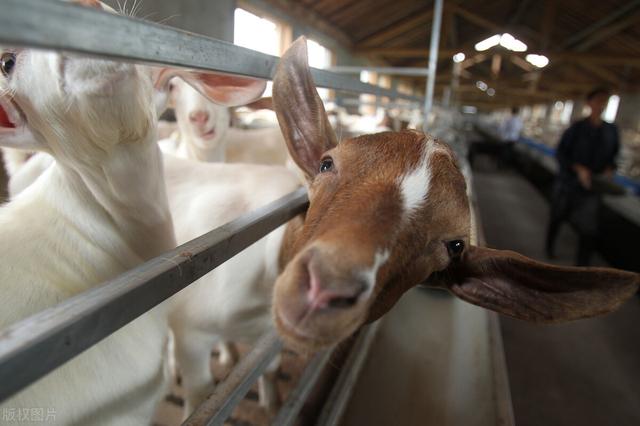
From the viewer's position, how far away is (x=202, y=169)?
2096mm

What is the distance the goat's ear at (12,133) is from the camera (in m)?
1.05

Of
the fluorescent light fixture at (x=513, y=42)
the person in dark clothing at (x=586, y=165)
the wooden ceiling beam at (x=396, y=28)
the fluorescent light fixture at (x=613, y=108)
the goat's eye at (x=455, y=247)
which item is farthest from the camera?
the fluorescent light fixture at (x=613, y=108)

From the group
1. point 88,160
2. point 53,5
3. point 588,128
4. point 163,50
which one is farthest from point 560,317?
point 588,128

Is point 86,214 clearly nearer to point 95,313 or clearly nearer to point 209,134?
point 95,313

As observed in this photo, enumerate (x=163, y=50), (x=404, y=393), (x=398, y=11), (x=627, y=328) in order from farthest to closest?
(x=398, y=11) < (x=627, y=328) < (x=404, y=393) < (x=163, y=50)

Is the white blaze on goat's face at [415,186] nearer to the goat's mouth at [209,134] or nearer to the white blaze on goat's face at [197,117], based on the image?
the white blaze on goat's face at [197,117]

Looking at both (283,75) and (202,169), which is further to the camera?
(202,169)

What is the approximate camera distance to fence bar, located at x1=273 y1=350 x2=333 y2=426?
1.42 meters

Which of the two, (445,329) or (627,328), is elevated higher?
(445,329)

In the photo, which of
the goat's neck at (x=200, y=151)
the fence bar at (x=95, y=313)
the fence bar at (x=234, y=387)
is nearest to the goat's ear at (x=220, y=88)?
the fence bar at (x=95, y=313)

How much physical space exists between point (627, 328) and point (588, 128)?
7.48 ft

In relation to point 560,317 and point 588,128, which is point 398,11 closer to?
point 588,128

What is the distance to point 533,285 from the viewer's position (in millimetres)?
1234

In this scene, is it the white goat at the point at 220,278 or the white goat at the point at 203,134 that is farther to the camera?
the white goat at the point at 203,134
